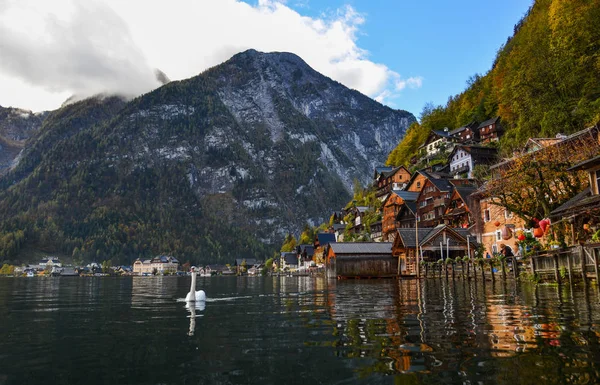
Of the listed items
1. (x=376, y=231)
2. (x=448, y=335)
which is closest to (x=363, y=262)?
(x=376, y=231)

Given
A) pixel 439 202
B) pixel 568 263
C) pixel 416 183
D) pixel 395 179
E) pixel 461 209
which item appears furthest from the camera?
pixel 395 179

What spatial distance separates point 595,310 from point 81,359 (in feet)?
55.1

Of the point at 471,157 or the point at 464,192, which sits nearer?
the point at 464,192

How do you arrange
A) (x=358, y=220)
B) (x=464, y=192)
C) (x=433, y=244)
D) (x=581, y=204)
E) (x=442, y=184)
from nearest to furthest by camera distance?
(x=581, y=204) → (x=433, y=244) → (x=464, y=192) → (x=442, y=184) → (x=358, y=220)

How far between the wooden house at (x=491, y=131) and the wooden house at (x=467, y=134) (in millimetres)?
2558

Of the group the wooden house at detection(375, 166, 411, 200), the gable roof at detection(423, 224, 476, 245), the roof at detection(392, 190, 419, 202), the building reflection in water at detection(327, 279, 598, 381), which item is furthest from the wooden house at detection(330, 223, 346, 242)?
the building reflection in water at detection(327, 279, 598, 381)

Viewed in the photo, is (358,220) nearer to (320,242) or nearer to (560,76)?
(320,242)

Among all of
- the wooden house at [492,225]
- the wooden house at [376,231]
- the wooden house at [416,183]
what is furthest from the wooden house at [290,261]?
the wooden house at [492,225]

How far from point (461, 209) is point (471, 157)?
89.0 ft

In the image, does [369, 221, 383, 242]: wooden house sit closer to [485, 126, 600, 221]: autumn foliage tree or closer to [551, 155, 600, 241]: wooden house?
[485, 126, 600, 221]: autumn foliage tree

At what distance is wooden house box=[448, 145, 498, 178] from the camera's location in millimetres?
90181

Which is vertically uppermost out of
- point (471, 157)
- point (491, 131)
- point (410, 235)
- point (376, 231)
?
point (491, 131)

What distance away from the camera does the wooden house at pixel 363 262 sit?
2650 inches

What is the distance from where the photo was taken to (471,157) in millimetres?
90562
